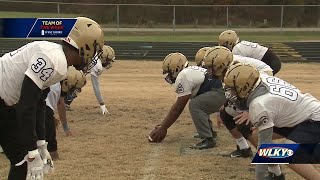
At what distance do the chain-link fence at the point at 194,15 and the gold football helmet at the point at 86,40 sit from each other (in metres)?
29.2

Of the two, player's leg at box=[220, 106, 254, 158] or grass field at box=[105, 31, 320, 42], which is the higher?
player's leg at box=[220, 106, 254, 158]

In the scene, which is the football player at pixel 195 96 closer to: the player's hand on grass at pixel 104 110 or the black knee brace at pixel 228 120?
the black knee brace at pixel 228 120

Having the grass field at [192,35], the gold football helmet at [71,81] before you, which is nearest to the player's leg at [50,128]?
the gold football helmet at [71,81]

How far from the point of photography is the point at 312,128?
5.19 m

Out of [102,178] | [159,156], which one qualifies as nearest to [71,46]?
[102,178]

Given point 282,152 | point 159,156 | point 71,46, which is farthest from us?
point 159,156

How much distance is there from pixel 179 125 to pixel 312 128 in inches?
169

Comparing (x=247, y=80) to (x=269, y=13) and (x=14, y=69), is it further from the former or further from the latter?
→ (x=269, y=13)

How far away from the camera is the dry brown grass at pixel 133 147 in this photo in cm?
627

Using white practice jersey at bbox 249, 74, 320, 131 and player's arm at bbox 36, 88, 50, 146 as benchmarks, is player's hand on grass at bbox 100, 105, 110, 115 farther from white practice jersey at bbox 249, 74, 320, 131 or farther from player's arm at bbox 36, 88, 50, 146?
player's arm at bbox 36, 88, 50, 146

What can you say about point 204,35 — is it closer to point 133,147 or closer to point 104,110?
point 104,110

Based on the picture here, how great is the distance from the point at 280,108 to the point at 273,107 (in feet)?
0.32

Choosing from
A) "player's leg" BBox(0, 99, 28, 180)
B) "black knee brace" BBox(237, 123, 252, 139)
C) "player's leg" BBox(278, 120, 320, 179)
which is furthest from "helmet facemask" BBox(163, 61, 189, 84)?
"player's leg" BBox(0, 99, 28, 180)

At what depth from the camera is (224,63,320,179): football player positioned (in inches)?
195
